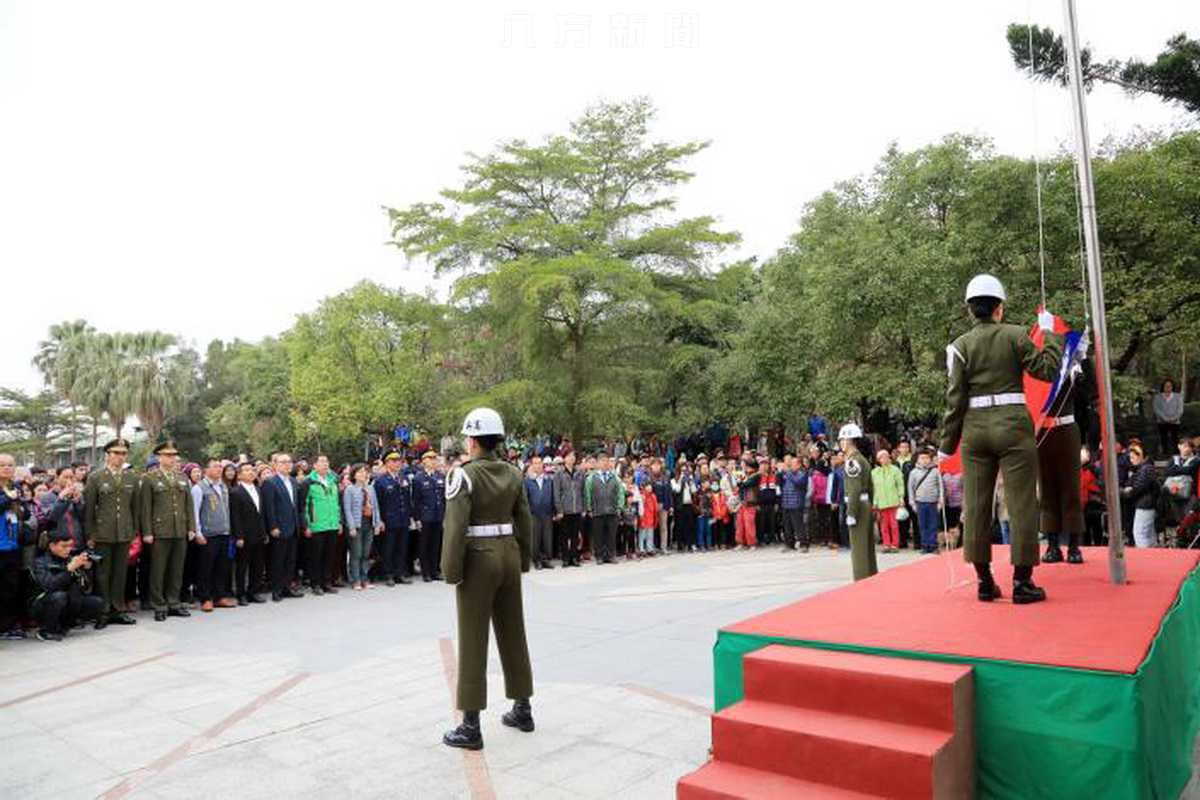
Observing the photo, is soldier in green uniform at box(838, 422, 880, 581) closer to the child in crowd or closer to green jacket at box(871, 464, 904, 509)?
green jacket at box(871, 464, 904, 509)

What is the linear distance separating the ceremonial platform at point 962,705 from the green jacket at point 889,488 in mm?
10089

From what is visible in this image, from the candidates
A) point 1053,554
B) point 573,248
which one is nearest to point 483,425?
point 1053,554

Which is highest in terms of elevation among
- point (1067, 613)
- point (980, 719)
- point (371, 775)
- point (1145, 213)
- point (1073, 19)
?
point (1145, 213)

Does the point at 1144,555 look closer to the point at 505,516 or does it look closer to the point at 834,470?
→ the point at 505,516

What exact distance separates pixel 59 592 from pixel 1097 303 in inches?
401

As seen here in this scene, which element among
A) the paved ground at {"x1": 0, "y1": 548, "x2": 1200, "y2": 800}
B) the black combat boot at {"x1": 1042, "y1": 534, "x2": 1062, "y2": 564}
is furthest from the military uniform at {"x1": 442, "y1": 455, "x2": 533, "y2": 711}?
the black combat boot at {"x1": 1042, "y1": 534, "x2": 1062, "y2": 564}

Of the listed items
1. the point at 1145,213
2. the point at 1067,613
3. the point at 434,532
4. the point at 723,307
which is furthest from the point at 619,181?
the point at 1067,613

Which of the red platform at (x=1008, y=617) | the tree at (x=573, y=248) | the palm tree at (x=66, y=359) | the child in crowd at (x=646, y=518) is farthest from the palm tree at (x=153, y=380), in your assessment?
the red platform at (x=1008, y=617)

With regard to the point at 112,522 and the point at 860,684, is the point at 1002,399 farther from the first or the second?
the point at 112,522

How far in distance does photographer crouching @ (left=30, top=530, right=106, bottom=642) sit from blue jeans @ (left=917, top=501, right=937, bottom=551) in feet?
40.4

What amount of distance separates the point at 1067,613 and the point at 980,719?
1.14 meters

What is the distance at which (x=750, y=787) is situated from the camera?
362cm

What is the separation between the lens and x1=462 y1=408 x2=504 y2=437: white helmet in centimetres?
534

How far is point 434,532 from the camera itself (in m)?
13.1
